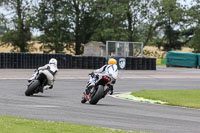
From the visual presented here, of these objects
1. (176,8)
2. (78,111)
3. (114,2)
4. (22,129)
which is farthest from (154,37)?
(22,129)

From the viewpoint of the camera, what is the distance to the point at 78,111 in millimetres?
13773

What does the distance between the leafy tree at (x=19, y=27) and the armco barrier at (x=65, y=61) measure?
24.1m

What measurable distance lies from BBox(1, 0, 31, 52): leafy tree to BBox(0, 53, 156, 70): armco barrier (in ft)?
79.2

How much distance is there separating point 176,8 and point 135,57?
3155 centimetres

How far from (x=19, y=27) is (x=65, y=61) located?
25.1 m

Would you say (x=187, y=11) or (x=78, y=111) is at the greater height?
(x=187, y=11)

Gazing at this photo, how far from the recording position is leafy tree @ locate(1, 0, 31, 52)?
64812mm

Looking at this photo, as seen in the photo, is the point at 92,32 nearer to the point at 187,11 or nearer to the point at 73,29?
the point at 73,29

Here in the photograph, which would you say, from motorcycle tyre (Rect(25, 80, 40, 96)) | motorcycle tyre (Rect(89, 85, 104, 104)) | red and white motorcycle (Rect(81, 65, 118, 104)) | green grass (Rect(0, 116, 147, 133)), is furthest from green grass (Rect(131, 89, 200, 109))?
green grass (Rect(0, 116, 147, 133))

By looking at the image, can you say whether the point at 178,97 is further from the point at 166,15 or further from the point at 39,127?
the point at 166,15

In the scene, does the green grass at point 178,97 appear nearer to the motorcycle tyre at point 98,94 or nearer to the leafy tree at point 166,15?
the motorcycle tyre at point 98,94

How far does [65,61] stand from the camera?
41156 mm

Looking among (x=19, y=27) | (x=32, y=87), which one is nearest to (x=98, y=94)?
(x=32, y=87)

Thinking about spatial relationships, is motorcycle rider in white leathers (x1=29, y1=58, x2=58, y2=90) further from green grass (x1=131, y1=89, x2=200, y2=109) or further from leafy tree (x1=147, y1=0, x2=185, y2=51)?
leafy tree (x1=147, y1=0, x2=185, y2=51)
